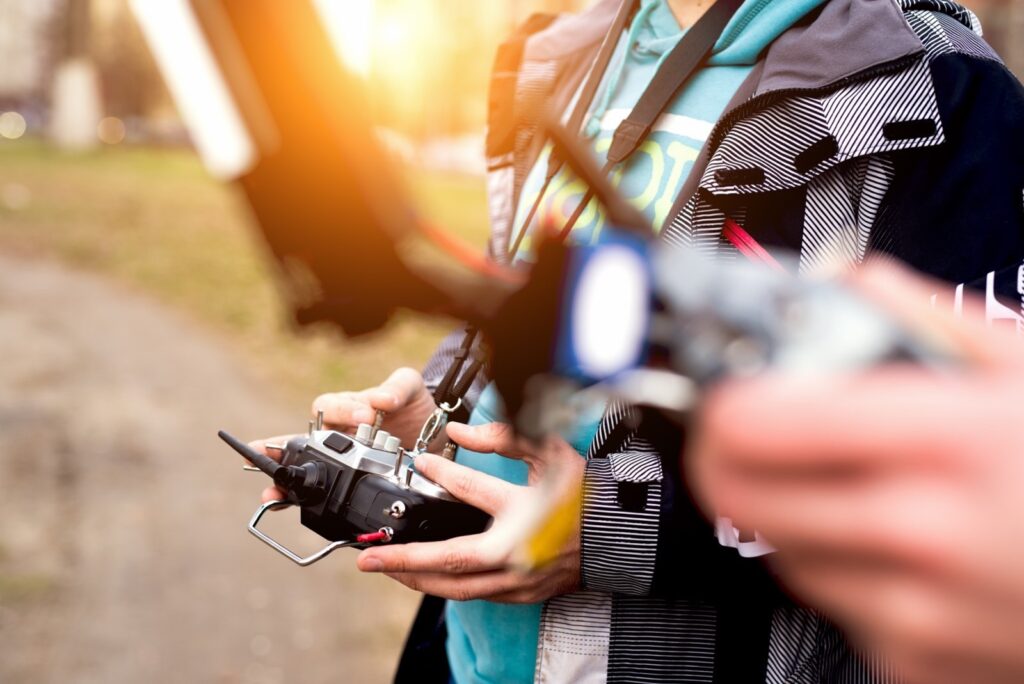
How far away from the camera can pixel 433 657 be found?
175 cm

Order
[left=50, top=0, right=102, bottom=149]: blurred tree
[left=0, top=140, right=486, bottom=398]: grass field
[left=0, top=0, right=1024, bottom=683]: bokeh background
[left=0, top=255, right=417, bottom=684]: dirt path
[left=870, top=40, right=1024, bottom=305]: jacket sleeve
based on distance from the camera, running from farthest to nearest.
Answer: [left=50, top=0, right=102, bottom=149]: blurred tree → [left=0, top=140, right=486, bottom=398]: grass field → [left=0, top=255, right=417, bottom=684]: dirt path → [left=0, top=0, right=1024, bottom=683]: bokeh background → [left=870, top=40, right=1024, bottom=305]: jacket sleeve

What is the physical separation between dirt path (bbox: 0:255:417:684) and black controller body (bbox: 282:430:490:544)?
249cm

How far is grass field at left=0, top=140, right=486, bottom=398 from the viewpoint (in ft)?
22.4

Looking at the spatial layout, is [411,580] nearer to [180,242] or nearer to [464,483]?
[464,483]

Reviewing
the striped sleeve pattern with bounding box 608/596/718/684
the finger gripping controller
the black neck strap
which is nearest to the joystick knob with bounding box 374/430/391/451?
the finger gripping controller

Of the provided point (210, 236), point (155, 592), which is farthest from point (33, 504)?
point (210, 236)

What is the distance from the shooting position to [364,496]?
118cm

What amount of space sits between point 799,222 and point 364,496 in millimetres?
737

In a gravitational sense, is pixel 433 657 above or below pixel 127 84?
below

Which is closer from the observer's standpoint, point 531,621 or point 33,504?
point 531,621

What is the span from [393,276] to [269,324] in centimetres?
747

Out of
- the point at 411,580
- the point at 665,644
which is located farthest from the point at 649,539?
the point at 411,580

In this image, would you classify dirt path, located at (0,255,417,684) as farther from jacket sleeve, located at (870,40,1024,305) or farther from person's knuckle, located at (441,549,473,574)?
jacket sleeve, located at (870,40,1024,305)

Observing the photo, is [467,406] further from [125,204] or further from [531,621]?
[125,204]
